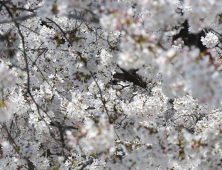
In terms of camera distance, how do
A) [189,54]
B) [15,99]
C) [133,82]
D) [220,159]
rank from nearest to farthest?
[189,54] < [220,159] < [15,99] < [133,82]

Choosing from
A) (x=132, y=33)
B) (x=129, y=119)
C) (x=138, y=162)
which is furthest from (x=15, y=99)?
(x=132, y=33)

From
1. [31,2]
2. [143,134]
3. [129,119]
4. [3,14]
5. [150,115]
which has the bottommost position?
[143,134]

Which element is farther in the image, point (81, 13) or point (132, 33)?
point (81, 13)

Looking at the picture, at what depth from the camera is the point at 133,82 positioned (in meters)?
6.00

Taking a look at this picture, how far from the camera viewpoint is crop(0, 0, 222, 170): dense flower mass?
5.54ft

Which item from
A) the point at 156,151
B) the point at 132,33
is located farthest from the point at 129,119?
the point at 132,33

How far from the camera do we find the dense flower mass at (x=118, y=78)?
169 cm

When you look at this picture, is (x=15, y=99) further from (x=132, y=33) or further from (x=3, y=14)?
(x=132, y=33)

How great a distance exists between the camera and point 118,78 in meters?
5.89

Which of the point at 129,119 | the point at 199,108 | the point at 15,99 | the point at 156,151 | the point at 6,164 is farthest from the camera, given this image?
the point at 199,108

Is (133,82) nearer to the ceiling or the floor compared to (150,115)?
nearer to the ceiling

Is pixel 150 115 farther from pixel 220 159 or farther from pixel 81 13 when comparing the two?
pixel 81 13

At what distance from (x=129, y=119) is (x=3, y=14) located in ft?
6.94

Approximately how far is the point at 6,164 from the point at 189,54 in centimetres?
343
